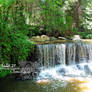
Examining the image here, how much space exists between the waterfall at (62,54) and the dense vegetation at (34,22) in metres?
0.83

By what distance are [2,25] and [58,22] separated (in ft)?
22.3

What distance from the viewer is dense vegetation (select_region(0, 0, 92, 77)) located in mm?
4027

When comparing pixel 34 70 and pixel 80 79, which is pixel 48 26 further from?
pixel 80 79

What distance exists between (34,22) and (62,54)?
120 inches

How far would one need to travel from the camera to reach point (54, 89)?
13.9 ft

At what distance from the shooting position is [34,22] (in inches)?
325

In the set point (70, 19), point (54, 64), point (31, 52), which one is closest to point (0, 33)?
point (31, 52)

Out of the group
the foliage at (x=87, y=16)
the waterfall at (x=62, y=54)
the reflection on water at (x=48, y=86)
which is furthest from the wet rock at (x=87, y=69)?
the foliage at (x=87, y=16)

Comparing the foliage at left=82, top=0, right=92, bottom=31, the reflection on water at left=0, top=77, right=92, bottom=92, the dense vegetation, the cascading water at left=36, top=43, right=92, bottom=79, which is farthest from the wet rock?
the foliage at left=82, top=0, right=92, bottom=31

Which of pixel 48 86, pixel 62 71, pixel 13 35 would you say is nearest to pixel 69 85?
pixel 48 86

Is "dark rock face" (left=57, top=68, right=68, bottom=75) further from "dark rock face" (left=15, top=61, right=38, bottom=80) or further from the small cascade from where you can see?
"dark rock face" (left=15, top=61, right=38, bottom=80)

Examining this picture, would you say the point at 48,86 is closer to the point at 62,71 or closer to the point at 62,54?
the point at 62,71

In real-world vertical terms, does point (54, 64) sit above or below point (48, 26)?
below

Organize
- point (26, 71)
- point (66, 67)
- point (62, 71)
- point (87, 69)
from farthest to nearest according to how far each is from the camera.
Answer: point (66, 67), point (87, 69), point (62, 71), point (26, 71)
